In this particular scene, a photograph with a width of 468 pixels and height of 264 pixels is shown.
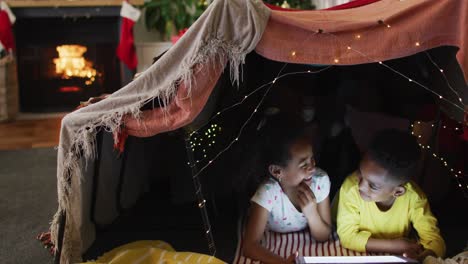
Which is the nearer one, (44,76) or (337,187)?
(337,187)

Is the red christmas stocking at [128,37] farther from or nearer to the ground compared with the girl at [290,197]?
farther from the ground

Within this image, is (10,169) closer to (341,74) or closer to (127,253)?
(127,253)

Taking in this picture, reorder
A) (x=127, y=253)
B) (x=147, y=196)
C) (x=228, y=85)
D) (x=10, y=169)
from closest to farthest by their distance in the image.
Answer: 1. (x=127, y=253)
2. (x=228, y=85)
3. (x=147, y=196)
4. (x=10, y=169)

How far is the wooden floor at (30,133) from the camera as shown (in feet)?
9.56

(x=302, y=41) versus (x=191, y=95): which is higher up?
(x=302, y=41)

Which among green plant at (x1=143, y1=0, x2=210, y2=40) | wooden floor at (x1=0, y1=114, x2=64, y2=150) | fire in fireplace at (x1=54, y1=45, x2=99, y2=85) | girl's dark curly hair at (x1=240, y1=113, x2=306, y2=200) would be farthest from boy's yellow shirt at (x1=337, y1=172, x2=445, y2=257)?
fire in fireplace at (x1=54, y1=45, x2=99, y2=85)

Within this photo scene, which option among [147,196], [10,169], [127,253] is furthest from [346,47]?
[10,169]

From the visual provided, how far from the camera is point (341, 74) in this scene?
1.73 m

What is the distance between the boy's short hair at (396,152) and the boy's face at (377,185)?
2 cm

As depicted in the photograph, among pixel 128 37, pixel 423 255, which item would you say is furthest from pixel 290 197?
pixel 128 37

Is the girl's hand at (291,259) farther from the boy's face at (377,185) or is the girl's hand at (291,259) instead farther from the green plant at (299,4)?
the green plant at (299,4)

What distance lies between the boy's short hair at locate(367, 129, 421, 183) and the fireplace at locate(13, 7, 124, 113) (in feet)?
9.43

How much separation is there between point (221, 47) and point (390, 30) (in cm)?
41

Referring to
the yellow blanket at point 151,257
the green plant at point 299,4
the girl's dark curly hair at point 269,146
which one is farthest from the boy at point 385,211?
the green plant at point 299,4
